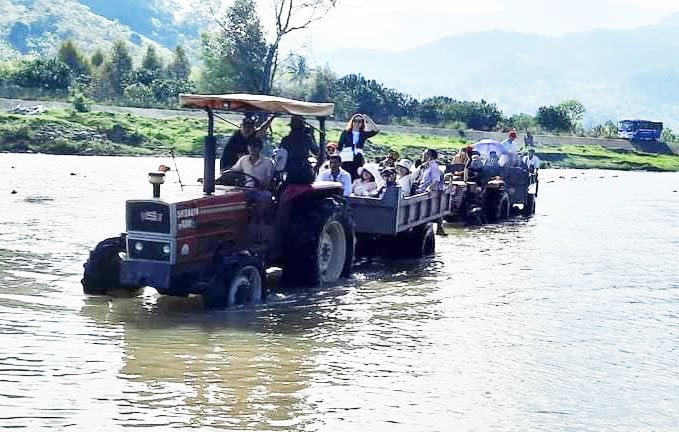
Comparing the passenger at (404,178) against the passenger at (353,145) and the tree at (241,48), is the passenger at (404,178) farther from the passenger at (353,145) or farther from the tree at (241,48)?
the tree at (241,48)

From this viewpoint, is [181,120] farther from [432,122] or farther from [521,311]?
[521,311]

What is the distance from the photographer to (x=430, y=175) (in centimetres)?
1809

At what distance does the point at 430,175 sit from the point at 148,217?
7.76 metres

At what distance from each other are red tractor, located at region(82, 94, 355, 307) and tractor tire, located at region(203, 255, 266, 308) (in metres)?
0.01

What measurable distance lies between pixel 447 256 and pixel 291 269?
17.1 feet

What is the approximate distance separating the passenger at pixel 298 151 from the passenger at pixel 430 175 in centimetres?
491

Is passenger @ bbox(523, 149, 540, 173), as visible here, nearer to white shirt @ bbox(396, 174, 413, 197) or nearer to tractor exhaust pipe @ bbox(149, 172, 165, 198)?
white shirt @ bbox(396, 174, 413, 197)

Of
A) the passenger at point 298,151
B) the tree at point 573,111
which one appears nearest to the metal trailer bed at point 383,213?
the passenger at point 298,151

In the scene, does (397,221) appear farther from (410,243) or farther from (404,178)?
(404,178)

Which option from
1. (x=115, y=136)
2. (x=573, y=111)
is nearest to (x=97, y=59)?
(x=115, y=136)

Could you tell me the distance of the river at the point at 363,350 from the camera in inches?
321

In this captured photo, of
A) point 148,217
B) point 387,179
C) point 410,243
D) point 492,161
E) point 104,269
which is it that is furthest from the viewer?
point 492,161

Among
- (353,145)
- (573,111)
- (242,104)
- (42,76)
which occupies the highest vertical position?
(42,76)

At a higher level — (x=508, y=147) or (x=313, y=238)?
(x=508, y=147)
